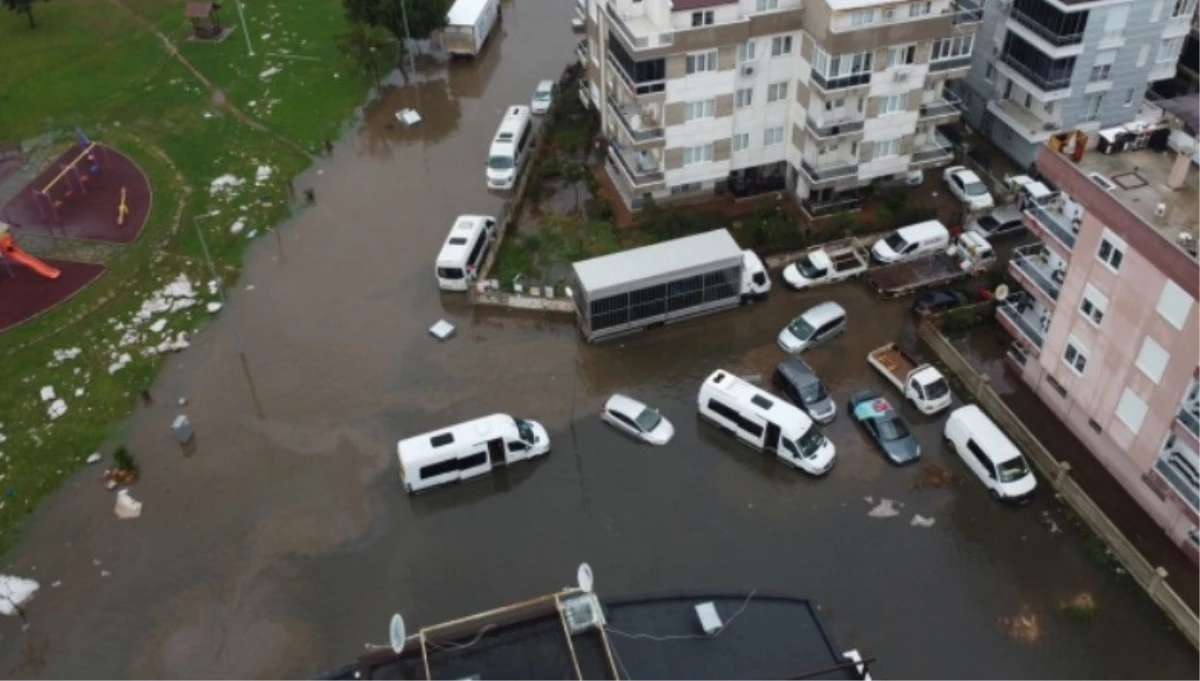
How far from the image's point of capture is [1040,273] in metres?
36.6

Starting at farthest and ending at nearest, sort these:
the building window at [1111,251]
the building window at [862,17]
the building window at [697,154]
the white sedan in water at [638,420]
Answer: the building window at [697,154]
the building window at [862,17]
the white sedan in water at [638,420]
the building window at [1111,251]

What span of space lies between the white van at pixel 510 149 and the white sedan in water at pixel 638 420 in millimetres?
18685

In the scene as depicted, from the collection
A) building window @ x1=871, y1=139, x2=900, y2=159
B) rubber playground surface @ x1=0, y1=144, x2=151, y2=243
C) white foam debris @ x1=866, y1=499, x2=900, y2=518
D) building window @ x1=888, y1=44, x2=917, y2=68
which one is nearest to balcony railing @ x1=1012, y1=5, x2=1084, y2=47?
building window @ x1=888, y1=44, x2=917, y2=68

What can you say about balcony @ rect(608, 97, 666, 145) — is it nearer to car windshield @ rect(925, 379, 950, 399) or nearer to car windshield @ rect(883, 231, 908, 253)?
car windshield @ rect(883, 231, 908, 253)

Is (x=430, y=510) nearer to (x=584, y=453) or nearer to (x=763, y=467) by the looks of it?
(x=584, y=453)

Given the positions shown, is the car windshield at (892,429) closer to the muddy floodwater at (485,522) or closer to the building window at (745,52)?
the muddy floodwater at (485,522)

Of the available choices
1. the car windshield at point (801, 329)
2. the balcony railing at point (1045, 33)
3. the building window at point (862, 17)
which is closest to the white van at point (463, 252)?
the car windshield at point (801, 329)

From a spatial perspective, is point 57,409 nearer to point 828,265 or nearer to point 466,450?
point 466,450

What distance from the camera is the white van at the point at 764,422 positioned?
36.2m

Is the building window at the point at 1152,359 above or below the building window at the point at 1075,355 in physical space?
above

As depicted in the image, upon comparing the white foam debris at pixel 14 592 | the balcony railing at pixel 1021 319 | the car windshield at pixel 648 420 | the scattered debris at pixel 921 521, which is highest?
the balcony railing at pixel 1021 319

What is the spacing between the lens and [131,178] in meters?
53.9

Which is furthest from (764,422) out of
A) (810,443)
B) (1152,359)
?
(1152,359)

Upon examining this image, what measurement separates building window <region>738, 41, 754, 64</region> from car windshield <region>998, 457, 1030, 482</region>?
2193cm
